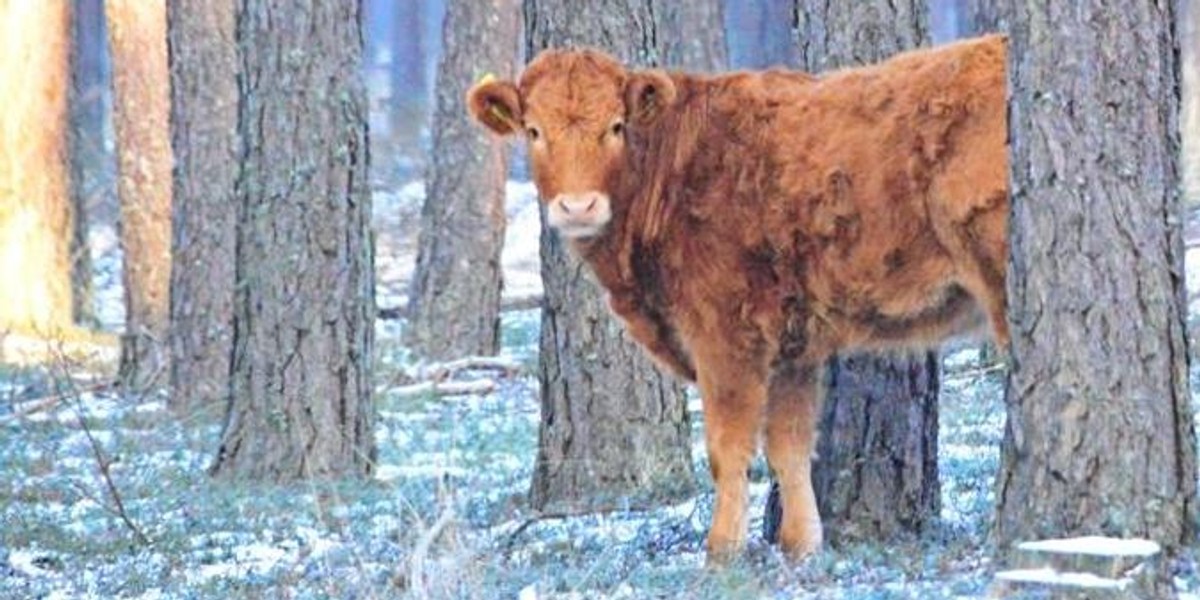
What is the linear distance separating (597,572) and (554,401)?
101 inches

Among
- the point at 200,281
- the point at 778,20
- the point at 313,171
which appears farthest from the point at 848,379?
the point at 778,20

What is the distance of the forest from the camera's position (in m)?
7.72

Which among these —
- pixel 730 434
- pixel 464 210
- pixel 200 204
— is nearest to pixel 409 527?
pixel 730 434

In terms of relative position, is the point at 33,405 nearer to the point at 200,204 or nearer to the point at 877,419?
the point at 200,204

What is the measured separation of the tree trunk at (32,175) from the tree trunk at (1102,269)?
18.7 m

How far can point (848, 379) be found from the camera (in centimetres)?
1045

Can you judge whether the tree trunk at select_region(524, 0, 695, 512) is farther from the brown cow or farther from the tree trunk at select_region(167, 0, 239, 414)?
the tree trunk at select_region(167, 0, 239, 414)

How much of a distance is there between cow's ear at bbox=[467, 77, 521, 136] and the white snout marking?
0.57 meters

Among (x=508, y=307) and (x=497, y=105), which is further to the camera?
(x=508, y=307)

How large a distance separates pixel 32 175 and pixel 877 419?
1700cm

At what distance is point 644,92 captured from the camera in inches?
404

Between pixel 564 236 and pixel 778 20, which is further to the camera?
pixel 778 20

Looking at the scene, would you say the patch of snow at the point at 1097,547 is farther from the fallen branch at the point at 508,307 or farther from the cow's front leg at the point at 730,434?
the fallen branch at the point at 508,307

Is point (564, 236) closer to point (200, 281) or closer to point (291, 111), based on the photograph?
point (291, 111)
